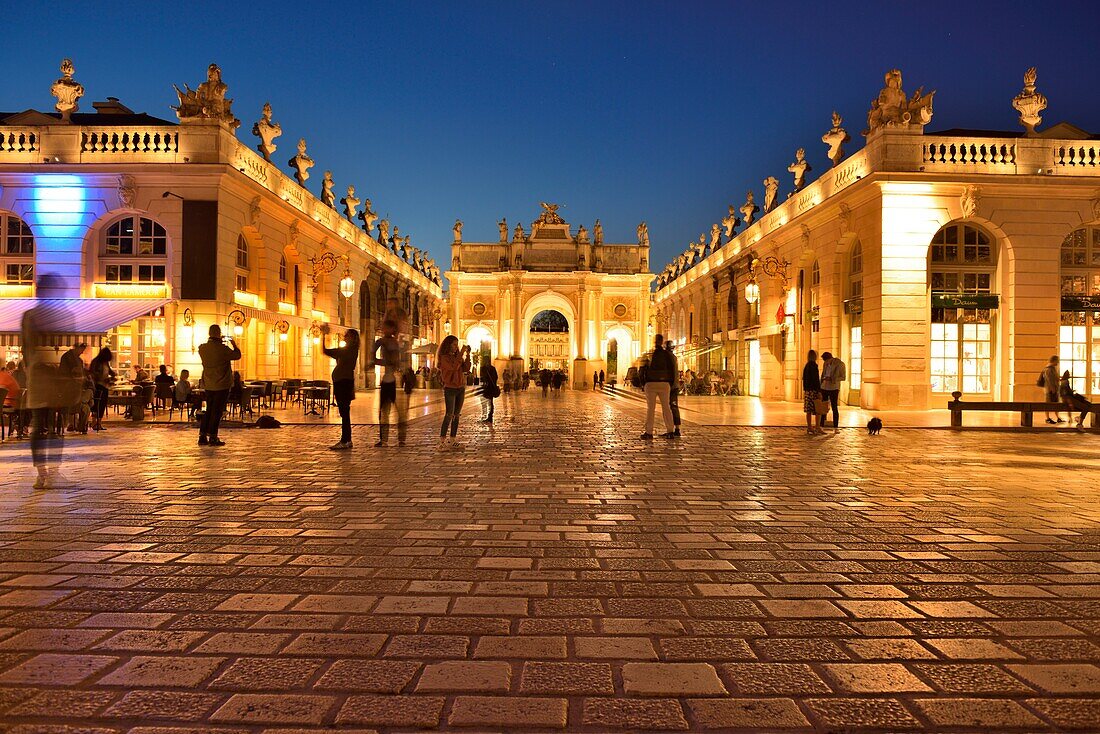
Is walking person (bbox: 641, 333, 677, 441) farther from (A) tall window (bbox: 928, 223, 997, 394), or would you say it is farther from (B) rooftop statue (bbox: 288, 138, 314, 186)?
(B) rooftop statue (bbox: 288, 138, 314, 186)

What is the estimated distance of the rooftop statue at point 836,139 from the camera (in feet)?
80.7

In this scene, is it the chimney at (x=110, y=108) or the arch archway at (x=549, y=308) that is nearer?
the chimney at (x=110, y=108)

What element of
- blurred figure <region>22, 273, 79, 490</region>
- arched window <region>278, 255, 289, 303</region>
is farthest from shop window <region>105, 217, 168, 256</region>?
blurred figure <region>22, 273, 79, 490</region>

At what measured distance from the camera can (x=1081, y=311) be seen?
21.5m

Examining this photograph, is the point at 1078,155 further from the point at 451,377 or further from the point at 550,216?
the point at 550,216

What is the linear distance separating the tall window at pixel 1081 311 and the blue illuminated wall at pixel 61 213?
29725 mm

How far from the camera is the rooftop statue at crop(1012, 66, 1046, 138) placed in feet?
70.6

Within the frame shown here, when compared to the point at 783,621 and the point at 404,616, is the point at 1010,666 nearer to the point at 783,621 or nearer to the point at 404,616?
the point at 783,621

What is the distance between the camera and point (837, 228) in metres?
23.7

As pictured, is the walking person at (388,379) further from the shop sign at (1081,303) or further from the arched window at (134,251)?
the shop sign at (1081,303)

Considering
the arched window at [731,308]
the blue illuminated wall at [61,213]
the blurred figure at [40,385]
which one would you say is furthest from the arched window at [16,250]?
the arched window at [731,308]

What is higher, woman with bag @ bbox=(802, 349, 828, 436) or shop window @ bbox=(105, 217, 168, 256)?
shop window @ bbox=(105, 217, 168, 256)

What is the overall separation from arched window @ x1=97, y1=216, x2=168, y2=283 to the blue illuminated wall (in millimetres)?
617

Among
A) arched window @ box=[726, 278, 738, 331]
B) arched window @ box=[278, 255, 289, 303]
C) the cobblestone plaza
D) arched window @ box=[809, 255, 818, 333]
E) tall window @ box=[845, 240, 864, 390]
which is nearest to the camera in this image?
the cobblestone plaza
